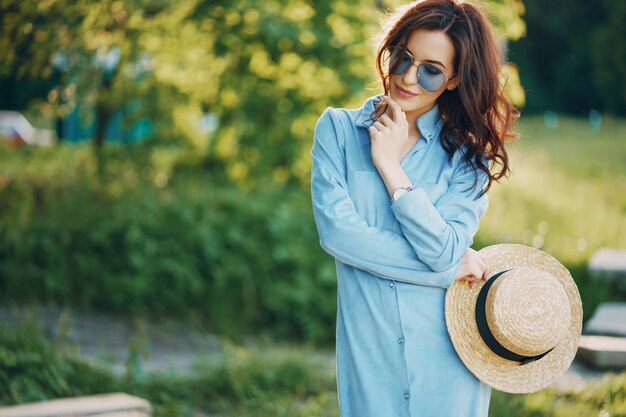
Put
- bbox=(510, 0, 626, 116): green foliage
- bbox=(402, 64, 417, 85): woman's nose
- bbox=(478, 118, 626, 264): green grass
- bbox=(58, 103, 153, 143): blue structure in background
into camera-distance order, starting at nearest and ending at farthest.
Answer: bbox=(402, 64, 417, 85): woman's nose, bbox=(478, 118, 626, 264): green grass, bbox=(58, 103, 153, 143): blue structure in background, bbox=(510, 0, 626, 116): green foliage

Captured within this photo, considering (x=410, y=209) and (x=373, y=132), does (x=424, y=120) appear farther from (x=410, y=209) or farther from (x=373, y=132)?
(x=410, y=209)

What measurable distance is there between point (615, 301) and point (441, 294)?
475 cm

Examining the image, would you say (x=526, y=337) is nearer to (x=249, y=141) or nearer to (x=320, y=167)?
(x=320, y=167)

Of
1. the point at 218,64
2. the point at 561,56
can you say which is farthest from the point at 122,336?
the point at 561,56

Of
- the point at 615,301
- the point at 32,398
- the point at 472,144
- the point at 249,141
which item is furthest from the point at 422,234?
the point at 249,141

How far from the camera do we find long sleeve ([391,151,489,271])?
2.27 metres

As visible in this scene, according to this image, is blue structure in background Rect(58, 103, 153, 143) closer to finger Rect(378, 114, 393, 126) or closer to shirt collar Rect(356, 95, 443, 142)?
shirt collar Rect(356, 95, 443, 142)

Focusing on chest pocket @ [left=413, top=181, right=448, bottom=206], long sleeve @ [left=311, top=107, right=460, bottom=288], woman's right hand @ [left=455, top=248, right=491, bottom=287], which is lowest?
woman's right hand @ [left=455, top=248, right=491, bottom=287]

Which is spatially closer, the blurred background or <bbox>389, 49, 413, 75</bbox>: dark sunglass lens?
<bbox>389, 49, 413, 75</bbox>: dark sunglass lens

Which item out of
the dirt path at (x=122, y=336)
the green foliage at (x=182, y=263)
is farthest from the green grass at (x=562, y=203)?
the dirt path at (x=122, y=336)

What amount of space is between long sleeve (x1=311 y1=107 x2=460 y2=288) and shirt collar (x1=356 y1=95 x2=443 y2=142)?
162 mm

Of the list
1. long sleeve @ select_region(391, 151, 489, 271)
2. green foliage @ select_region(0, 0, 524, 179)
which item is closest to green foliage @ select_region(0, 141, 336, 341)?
green foliage @ select_region(0, 0, 524, 179)

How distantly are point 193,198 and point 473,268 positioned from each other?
5222 millimetres

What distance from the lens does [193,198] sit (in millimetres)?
7391
